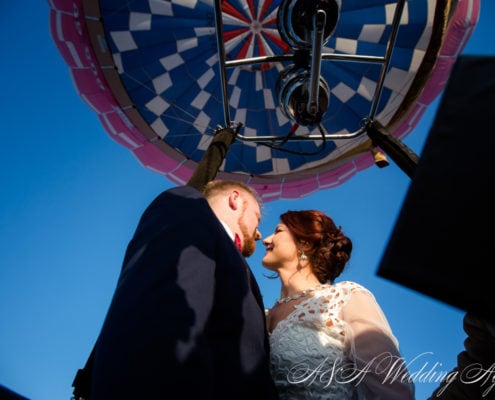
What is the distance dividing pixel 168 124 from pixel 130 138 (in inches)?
18.0

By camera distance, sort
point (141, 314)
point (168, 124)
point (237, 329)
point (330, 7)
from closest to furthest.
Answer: point (141, 314), point (237, 329), point (330, 7), point (168, 124)

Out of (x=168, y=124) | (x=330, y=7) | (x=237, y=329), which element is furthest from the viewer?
(x=168, y=124)

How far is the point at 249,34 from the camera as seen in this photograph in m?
3.68

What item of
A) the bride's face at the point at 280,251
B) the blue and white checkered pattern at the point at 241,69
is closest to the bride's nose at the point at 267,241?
the bride's face at the point at 280,251

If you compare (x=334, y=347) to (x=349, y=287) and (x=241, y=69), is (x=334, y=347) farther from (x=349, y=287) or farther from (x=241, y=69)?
(x=241, y=69)

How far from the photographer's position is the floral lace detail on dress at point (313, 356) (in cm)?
138

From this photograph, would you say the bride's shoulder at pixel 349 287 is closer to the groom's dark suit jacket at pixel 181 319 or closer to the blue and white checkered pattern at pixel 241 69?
the groom's dark suit jacket at pixel 181 319

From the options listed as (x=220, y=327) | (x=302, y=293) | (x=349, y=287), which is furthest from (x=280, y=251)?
(x=220, y=327)

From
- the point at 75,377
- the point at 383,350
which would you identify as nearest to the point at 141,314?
the point at 75,377

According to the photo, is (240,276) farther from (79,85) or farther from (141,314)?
(79,85)

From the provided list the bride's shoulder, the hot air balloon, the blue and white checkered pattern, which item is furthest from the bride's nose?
the blue and white checkered pattern

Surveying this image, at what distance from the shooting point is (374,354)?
4.43 ft

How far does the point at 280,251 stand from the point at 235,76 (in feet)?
8.60

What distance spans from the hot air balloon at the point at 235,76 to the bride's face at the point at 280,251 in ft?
2.80
